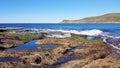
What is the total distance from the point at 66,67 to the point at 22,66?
4484 millimetres

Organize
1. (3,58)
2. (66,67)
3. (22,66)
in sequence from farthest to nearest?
(3,58) → (22,66) → (66,67)

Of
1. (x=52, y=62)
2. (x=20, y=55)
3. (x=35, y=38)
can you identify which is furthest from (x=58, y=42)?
(x=52, y=62)

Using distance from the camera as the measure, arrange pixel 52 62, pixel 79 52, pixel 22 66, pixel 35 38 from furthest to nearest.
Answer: pixel 35 38 → pixel 79 52 → pixel 52 62 → pixel 22 66

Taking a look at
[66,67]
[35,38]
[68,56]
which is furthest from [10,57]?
[35,38]

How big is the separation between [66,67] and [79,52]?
32.0 ft

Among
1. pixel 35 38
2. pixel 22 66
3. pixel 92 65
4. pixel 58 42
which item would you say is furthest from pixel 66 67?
pixel 35 38

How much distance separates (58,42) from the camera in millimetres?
43000

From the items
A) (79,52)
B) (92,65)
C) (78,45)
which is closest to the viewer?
(92,65)

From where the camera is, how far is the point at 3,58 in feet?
96.6

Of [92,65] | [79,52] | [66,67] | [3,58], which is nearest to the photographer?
[92,65]

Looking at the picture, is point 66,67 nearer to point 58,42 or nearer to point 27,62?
point 27,62

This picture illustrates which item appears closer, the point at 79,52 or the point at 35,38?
the point at 79,52

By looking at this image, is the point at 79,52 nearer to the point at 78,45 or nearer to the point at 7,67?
the point at 78,45

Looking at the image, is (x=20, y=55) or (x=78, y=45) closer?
(x=20, y=55)
